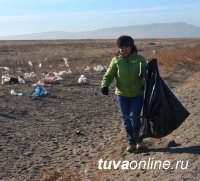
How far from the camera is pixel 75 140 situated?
938 cm

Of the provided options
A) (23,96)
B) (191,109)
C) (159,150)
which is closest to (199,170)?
(159,150)

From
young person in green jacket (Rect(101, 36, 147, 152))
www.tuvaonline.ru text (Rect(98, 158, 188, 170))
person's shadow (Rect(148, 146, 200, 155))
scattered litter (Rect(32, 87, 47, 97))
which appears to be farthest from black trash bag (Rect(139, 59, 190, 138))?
scattered litter (Rect(32, 87, 47, 97))

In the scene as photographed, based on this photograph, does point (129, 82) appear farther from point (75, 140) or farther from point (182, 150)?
point (75, 140)

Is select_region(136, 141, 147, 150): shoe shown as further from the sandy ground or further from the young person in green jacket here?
the sandy ground

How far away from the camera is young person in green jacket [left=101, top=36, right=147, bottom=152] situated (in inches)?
285

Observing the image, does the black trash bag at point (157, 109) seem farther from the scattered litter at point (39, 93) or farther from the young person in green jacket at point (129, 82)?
the scattered litter at point (39, 93)

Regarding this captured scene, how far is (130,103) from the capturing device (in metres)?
7.53

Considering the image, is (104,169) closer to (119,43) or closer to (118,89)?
(118,89)

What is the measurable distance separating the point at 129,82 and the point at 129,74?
13 centimetres

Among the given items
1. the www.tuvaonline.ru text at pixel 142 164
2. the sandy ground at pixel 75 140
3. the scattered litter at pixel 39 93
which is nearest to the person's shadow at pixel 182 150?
the sandy ground at pixel 75 140

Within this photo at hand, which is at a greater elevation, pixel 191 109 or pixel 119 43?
pixel 119 43

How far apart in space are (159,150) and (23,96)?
689cm

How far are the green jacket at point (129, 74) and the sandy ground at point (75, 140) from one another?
0.93 meters

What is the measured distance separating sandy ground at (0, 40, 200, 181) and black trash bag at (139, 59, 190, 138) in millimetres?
304
